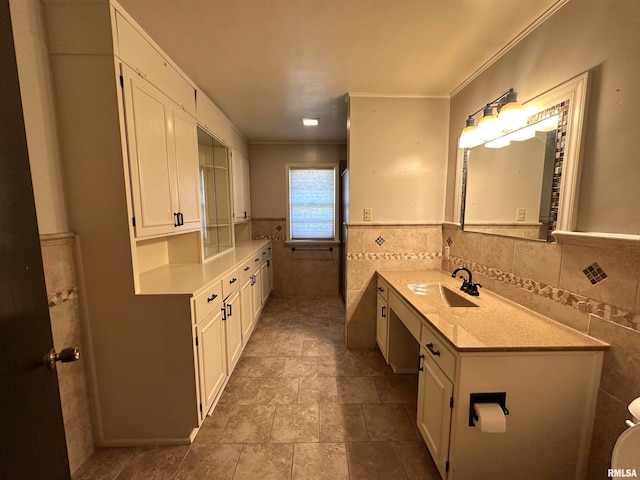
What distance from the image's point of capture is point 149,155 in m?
1.55

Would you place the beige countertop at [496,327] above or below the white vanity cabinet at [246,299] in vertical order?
above

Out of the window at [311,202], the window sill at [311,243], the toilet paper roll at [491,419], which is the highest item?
the window at [311,202]

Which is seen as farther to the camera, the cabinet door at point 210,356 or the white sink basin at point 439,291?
the white sink basin at point 439,291

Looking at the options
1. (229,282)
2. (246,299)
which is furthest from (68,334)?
(246,299)

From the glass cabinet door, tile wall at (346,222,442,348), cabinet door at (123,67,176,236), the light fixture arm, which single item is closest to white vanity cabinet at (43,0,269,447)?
cabinet door at (123,67,176,236)

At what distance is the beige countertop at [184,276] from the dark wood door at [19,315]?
78 cm

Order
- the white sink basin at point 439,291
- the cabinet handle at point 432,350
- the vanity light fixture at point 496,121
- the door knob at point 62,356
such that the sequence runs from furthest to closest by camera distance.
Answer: the white sink basin at point 439,291
the vanity light fixture at point 496,121
the cabinet handle at point 432,350
the door knob at point 62,356

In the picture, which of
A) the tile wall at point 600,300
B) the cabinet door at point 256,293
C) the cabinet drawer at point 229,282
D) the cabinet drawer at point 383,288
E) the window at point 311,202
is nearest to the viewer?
the tile wall at point 600,300

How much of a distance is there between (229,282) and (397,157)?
187cm

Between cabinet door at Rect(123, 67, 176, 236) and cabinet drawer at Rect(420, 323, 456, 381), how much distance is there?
5.61 ft

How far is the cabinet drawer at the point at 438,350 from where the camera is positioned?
3.74 ft

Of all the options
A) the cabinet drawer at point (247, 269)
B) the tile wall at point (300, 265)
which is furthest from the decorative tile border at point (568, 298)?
the tile wall at point (300, 265)

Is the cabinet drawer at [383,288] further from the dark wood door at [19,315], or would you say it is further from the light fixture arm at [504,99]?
the dark wood door at [19,315]

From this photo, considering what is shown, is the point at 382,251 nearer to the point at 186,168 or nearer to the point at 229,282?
the point at 229,282
